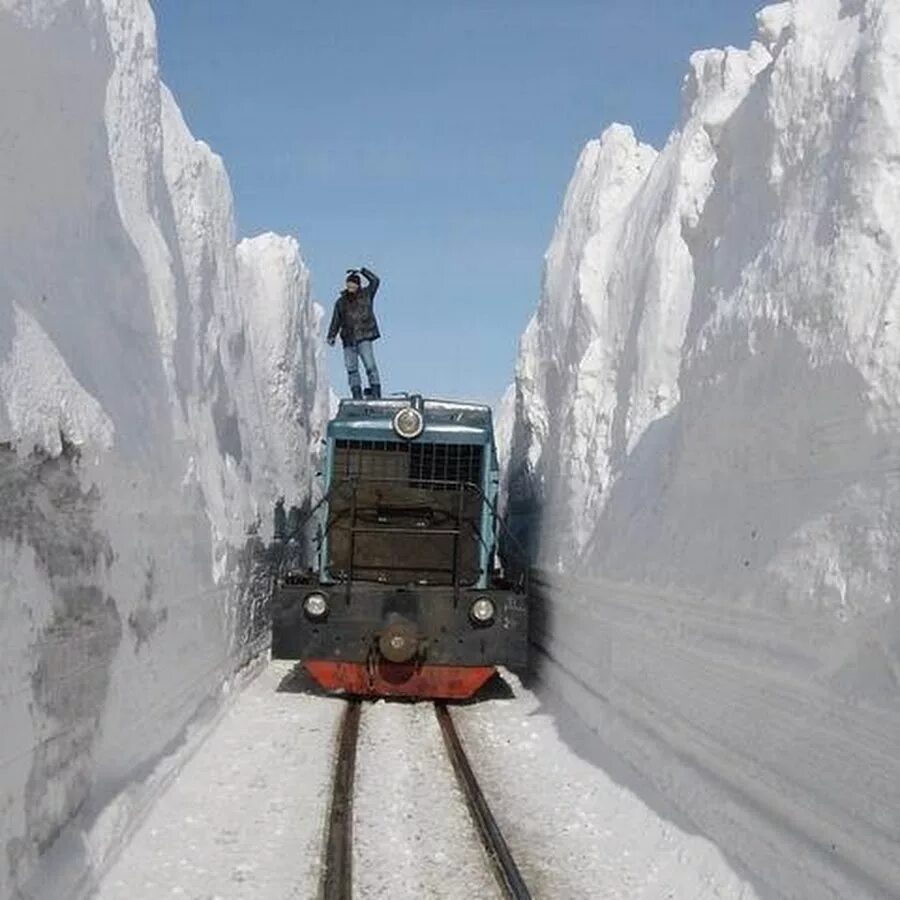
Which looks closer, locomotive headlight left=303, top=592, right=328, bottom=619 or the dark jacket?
locomotive headlight left=303, top=592, right=328, bottom=619

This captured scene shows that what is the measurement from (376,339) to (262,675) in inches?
198

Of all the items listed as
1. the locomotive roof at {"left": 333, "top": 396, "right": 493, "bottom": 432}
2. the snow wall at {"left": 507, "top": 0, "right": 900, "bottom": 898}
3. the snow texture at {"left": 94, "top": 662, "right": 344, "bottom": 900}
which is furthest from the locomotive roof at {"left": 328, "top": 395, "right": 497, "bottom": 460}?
the snow texture at {"left": 94, "top": 662, "right": 344, "bottom": 900}

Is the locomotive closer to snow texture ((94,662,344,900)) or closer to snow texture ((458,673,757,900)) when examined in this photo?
snow texture ((94,662,344,900))

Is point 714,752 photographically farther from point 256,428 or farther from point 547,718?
point 256,428

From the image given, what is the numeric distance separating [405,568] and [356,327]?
4.99m

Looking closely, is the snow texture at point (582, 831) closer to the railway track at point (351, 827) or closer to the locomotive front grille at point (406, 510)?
the railway track at point (351, 827)

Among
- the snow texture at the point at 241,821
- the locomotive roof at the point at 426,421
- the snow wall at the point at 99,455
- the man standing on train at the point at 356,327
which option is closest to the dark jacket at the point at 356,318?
the man standing on train at the point at 356,327

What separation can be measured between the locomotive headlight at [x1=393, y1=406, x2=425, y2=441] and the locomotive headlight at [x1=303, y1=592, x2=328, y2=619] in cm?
195

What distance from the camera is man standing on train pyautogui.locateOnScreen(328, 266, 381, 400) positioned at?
53.0 feet

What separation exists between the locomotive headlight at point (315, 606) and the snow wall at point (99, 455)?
0.91 m

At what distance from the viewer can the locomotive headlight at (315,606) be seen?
37.2 ft

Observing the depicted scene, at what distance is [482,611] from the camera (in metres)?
11.4

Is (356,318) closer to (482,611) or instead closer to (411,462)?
(411,462)

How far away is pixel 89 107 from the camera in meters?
8.30
